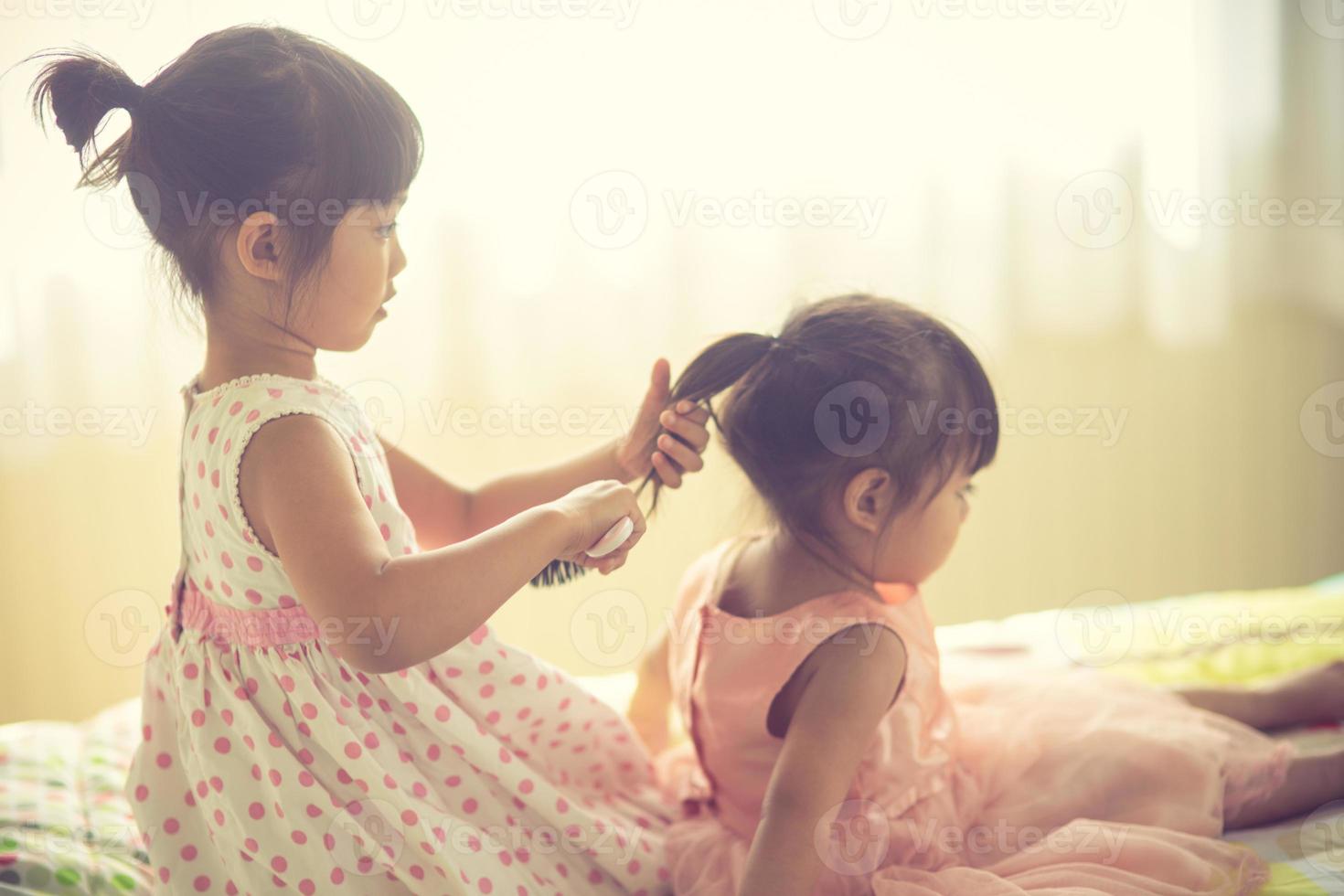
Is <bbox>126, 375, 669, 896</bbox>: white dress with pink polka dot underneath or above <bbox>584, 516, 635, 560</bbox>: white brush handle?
underneath

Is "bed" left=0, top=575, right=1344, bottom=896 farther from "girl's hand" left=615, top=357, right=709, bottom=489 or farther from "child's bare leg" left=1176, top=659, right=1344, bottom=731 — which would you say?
"girl's hand" left=615, top=357, right=709, bottom=489

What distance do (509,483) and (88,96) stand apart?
516 millimetres

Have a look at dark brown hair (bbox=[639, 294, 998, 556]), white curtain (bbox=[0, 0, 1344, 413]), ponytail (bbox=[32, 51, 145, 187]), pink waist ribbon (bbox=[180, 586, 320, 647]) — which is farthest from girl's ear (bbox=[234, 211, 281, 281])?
white curtain (bbox=[0, 0, 1344, 413])

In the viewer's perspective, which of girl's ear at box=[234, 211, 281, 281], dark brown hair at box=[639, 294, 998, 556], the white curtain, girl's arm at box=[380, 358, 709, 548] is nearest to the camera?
girl's ear at box=[234, 211, 281, 281]

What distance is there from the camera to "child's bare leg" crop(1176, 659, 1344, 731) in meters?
1.19

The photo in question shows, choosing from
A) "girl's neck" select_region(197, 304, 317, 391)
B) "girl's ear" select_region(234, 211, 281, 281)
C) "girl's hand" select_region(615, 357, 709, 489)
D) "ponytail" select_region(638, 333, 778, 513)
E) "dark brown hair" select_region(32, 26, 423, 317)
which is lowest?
"girl's hand" select_region(615, 357, 709, 489)

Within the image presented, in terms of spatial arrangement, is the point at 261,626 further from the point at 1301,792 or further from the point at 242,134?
the point at 1301,792

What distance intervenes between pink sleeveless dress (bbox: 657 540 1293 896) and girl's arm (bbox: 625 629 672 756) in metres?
0.10

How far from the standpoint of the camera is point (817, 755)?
857 millimetres

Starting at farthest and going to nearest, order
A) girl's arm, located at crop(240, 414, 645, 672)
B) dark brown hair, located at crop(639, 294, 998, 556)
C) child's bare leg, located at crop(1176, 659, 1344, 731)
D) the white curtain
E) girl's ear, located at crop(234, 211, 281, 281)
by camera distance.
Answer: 1. the white curtain
2. child's bare leg, located at crop(1176, 659, 1344, 731)
3. dark brown hair, located at crop(639, 294, 998, 556)
4. girl's ear, located at crop(234, 211, 281, 281)
5. girl's arm, located at crop(240, 414, 645, 672)

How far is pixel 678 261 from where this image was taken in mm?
1744

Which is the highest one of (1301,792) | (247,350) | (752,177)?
(752,177)

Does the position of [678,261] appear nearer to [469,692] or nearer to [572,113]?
[572,113]

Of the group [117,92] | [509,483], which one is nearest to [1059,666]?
[509,483]
